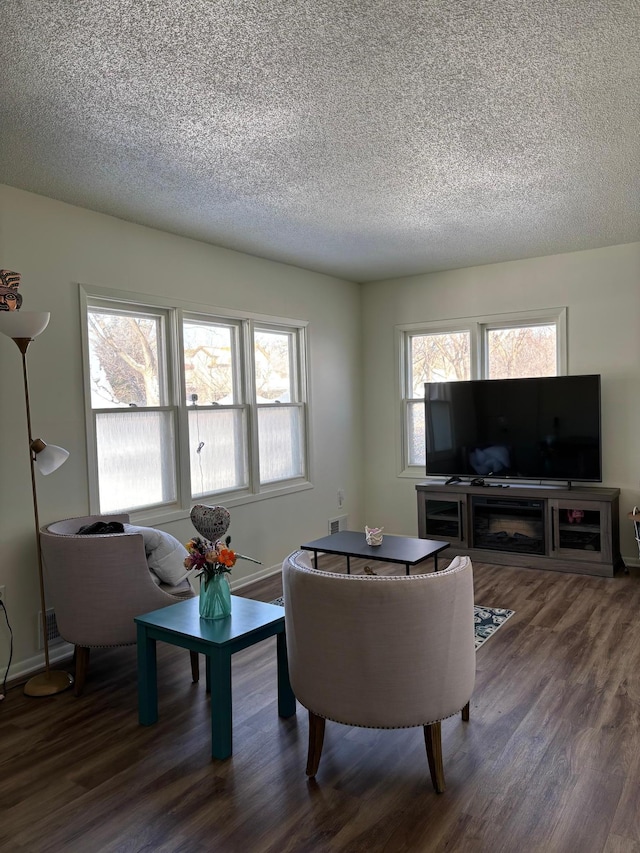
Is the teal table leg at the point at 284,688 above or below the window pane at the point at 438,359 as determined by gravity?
below

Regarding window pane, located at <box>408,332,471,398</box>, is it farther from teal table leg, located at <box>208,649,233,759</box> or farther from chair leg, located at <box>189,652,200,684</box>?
teal table leg, located at <box>208,649,233,759</box>

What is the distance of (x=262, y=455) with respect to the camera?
5.32 m

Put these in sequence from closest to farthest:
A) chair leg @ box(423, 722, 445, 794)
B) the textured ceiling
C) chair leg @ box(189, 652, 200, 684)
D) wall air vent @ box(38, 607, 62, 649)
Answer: the textured ceiling → chair leg @ box(423, 722, 445, 794) → chair leg @ box(189, 652, 200, 684) → wall air vent @ box(38, 607, 62, 649)

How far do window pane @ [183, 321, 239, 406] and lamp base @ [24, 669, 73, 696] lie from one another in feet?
6.80

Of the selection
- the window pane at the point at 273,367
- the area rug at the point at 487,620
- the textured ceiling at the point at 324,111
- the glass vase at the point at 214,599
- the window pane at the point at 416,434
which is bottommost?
the area rug at the point at 487,620

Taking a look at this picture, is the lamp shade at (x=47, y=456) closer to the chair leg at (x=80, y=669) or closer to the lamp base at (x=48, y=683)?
the chair leg at (x=80, y=669)

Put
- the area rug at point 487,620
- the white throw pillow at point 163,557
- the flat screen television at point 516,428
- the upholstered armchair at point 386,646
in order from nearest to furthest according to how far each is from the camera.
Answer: the upholstered armchair at point 386,646
the white throw pillow at point 163,557
the area rug at point 487,620
the flat screen television at point 516,428

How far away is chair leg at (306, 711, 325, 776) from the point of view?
235cm

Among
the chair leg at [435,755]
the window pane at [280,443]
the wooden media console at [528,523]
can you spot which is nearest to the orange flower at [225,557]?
the chair leg at [435,755]

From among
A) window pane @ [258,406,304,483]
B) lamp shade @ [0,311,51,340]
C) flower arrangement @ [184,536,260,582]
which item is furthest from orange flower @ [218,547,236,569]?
window pane @ [258,406,304,483]

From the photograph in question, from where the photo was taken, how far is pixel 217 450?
16.0ft

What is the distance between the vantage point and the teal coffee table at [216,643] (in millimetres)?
2510

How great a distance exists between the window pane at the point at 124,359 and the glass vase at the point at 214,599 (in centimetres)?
166

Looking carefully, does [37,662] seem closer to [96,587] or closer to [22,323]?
[96,587]
